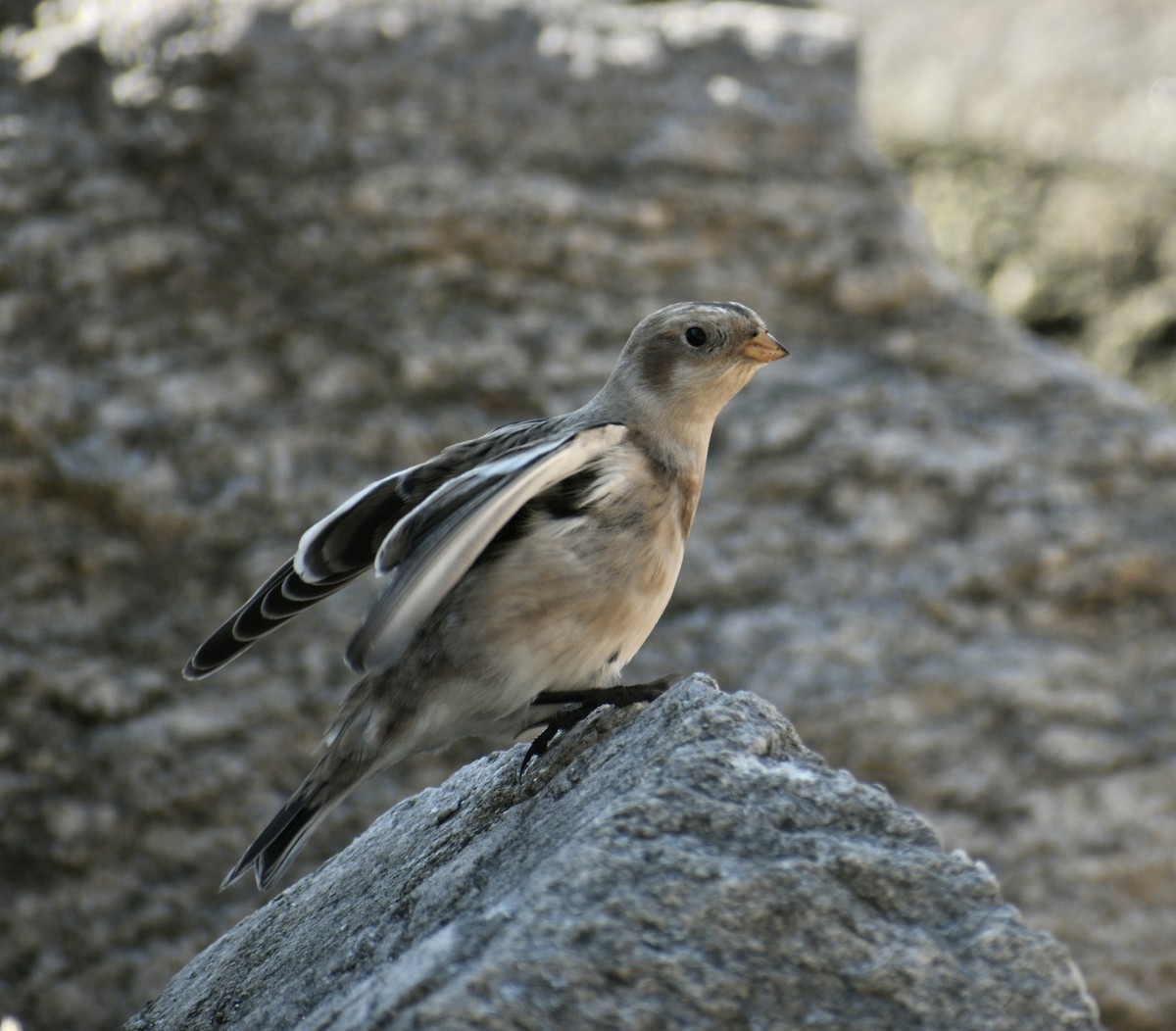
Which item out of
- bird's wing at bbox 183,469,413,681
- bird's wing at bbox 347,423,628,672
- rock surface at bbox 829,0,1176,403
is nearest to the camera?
bird's wing at bbox 347,423,628,672

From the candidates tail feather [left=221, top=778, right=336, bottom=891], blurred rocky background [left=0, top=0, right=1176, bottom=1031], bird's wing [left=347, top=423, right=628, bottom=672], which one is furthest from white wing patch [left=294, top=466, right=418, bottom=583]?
blurred rocky background [left=0, top=0, right=1176, bottom=1031]

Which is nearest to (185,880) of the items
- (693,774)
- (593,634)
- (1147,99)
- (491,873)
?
(593,634)

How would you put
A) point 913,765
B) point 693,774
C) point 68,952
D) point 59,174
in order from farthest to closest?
point 59,174 < point 913,765 < point 68,952 < point 693,774

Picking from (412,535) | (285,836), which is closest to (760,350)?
(412,535)

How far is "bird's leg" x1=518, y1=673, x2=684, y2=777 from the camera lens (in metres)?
3.18

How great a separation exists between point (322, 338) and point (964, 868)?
403 cm

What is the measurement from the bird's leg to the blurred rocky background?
2.05m

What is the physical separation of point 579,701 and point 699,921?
1.23 m

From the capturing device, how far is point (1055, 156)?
895cm

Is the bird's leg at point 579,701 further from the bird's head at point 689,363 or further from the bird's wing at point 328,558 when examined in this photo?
the bird's head at point 689,363

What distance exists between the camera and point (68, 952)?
16.1 ft

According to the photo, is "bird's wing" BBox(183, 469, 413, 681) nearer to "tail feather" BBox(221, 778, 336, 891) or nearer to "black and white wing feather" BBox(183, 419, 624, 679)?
"black and white wing feather" BBox(183, 419, 624, 679)

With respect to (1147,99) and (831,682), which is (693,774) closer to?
(831,682)

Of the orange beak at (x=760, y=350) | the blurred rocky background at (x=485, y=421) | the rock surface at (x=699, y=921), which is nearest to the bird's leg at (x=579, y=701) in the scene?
the rock surface at (x=699, y=921)
